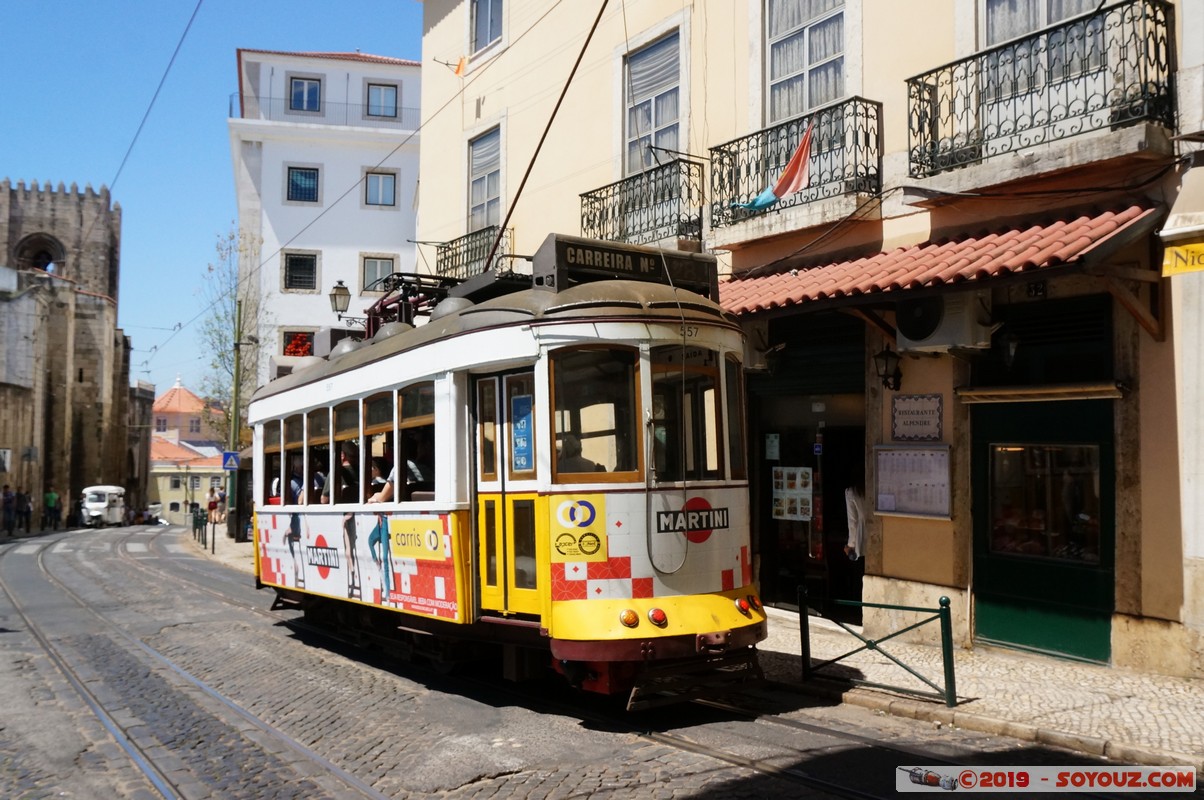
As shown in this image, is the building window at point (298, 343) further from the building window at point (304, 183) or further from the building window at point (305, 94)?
the building window at point (305, 94)

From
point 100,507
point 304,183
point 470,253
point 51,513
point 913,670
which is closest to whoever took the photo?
point 913,670

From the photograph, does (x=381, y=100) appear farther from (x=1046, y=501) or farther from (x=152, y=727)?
(x=152, y=727)

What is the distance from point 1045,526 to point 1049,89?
13.1 feet

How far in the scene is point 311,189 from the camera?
38562 mm

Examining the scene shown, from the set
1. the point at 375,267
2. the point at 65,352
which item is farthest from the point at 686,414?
the point at 65,352

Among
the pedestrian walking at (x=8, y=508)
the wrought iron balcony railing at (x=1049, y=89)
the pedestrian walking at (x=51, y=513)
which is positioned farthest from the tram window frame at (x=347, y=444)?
the pedestrian walking at (x=51, y=513)

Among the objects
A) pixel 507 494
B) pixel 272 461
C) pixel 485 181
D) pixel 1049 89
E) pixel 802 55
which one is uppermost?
pixel 485 181

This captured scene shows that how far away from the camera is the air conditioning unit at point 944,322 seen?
9828mm

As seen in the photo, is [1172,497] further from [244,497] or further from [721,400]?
[244,497]

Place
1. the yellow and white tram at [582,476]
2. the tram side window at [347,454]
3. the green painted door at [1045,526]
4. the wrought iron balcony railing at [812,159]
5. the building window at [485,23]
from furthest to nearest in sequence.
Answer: the building window at [485,23] → the wrought iron balcony railing at [812,159] → the tram side window at [347,454] → the green painted door at [1045,526] → the yellow and white tram at [582,476]

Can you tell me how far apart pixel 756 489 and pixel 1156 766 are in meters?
7.07

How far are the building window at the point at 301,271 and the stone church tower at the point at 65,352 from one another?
1836 cm

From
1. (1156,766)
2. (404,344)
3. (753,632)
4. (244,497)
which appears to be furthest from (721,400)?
(244,497)

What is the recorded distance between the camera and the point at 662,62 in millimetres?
14961
